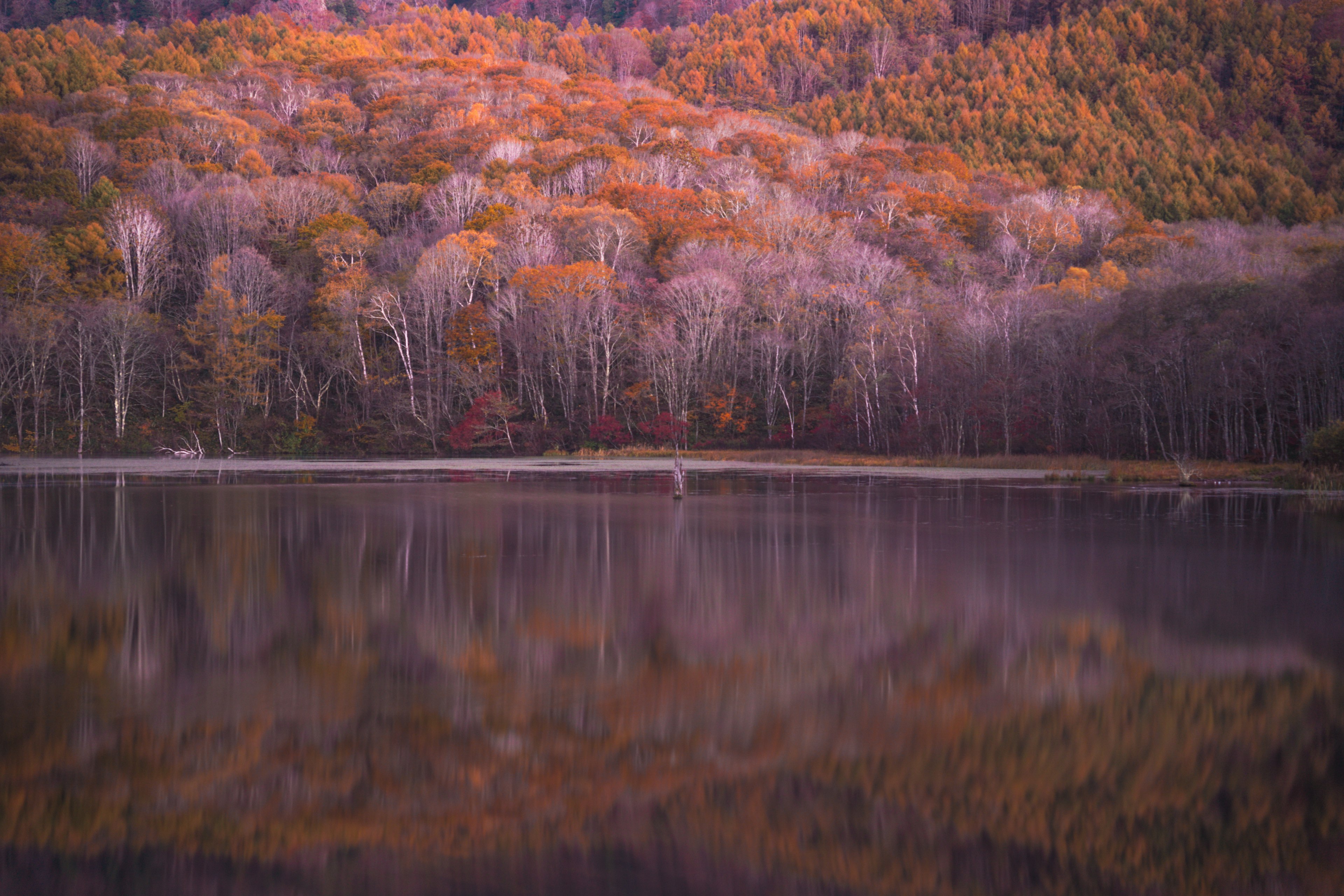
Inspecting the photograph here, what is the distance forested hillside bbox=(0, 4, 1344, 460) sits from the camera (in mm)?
55125

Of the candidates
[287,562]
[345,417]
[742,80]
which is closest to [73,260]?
[345,417]

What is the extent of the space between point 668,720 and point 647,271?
224 feet

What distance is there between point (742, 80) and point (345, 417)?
10029 centimetres

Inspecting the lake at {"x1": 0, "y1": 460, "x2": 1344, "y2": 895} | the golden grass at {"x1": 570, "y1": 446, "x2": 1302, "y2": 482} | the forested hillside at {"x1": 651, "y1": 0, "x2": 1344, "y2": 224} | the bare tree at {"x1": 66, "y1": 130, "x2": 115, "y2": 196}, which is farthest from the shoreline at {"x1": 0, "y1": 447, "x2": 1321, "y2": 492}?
the forested hillside at {"x1": 651, "y1": 0, "x2": 1344, "y2": 224}

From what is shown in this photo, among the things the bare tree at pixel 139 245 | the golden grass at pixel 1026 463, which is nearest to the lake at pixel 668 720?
the golden grass at pixel 1026 463

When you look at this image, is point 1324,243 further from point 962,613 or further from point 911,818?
point 911,818

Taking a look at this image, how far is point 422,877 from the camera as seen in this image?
5.27 meters

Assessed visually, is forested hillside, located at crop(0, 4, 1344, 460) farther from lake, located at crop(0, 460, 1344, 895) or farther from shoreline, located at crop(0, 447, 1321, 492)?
lake, located at crop(0, 460, 1344, 895)

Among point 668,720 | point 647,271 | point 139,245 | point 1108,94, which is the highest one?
point 1108,94

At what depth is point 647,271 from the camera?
2936 inches

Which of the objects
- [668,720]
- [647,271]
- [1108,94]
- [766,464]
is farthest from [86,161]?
[1108,94]

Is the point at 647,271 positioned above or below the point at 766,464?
above

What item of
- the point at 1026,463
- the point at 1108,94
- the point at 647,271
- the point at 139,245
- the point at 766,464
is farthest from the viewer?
the point at 1108,94

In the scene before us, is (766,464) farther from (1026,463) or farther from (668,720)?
(668,720)
